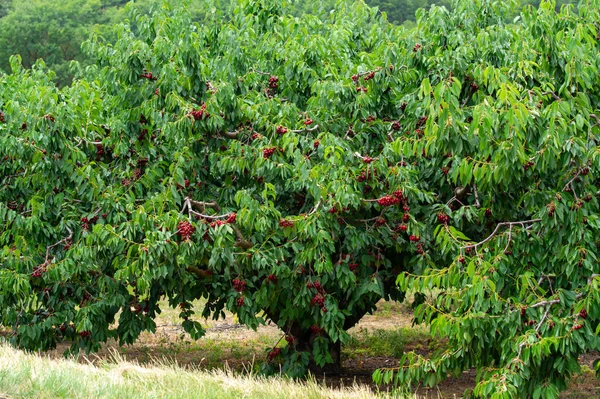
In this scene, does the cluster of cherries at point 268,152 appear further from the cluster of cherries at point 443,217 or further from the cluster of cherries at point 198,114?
the cluster of cherries at point 443,217

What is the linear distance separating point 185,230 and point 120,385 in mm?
Result: 1612

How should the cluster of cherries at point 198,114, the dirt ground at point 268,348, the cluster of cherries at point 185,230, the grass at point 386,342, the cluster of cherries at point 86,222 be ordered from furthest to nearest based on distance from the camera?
the grass at point 386,342, the dirt ground at point 268,348, the cluster of cherries at point 86,222, the cluster of cherries at point 198,114, the cluster of cherries at point 185,230

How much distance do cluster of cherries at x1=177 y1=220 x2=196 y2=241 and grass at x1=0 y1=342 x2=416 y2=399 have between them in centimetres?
118

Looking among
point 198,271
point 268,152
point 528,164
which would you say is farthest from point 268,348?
point 528,164

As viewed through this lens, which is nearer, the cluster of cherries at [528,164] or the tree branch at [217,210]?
the cluster of cherries at [528,164]

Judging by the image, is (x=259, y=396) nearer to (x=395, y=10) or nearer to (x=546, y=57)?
(x=546, y=57)

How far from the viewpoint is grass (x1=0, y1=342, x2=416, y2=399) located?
16.9 feet

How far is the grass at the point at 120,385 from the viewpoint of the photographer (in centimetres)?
515

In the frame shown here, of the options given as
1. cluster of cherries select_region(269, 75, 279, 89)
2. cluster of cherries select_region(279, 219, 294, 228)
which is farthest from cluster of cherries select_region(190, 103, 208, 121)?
cluster of cherries select_region(279, 219, 294, 228)

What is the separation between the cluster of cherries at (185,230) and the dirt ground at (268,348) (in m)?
3.46

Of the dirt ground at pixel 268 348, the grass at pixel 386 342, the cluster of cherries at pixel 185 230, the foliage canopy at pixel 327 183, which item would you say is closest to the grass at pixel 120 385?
the foliage canopy at pixel 327 183

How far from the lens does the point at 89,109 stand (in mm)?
8602

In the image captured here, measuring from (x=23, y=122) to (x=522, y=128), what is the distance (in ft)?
16.7

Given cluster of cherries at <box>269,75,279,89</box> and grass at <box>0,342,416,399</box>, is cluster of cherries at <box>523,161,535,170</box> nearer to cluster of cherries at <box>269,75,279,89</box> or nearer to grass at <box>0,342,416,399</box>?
grass at <box>0,342,416,399</box>
